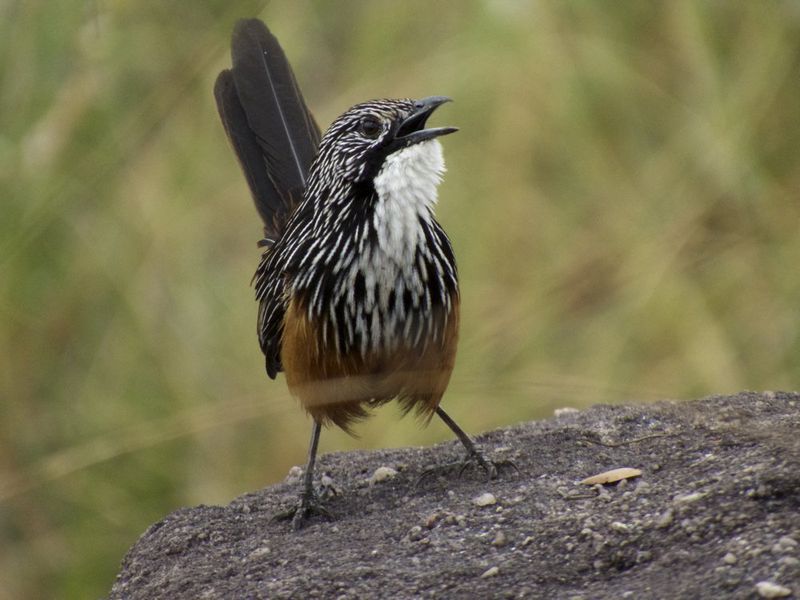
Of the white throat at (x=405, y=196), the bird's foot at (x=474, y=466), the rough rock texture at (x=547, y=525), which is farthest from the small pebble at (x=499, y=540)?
the white throat at (x=405, y=196)

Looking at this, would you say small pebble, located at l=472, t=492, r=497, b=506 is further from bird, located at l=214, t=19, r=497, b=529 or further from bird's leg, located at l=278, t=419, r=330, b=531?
bird's leg, located at l=278, t=419, r=330, b=531

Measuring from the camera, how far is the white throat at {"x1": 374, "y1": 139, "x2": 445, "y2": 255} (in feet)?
15.3

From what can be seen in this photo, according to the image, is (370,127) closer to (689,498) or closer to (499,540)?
(499,540)

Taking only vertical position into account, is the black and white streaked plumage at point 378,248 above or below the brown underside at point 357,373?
above

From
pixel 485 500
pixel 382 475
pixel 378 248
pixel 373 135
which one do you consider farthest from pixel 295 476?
pixel 373 135

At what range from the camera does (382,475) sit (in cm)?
485

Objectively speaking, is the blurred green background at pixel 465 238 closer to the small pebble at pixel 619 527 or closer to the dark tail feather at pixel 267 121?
the dark tail feather at pixel 267 121

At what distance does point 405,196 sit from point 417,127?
30cm

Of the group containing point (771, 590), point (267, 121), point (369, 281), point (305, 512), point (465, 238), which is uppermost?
point (465, 238)

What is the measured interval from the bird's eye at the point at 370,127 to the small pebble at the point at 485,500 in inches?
53.0

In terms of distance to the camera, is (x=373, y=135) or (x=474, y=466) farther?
(x=373, y=135)

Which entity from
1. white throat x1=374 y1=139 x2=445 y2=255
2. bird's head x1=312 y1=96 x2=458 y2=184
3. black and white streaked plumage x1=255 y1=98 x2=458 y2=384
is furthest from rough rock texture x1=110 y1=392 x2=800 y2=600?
bird's head x1=312 y1=96 x2=458 y2=184

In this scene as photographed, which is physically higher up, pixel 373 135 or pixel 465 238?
pixel 465 238

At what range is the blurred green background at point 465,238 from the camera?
19.6 ft
